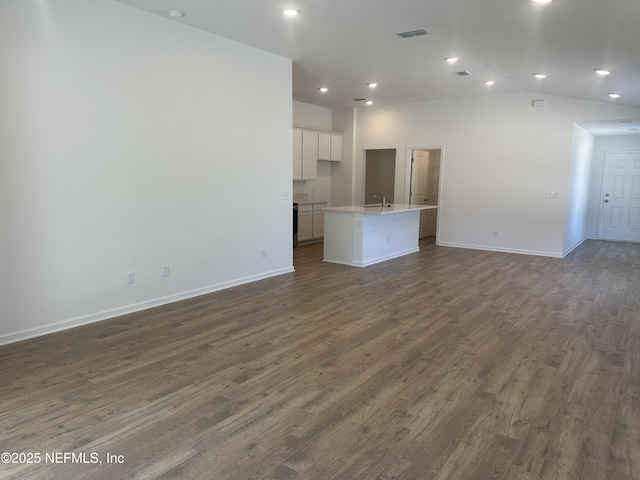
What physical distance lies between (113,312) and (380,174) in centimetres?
744

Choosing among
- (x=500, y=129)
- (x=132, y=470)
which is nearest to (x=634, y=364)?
(x=132, y=470)

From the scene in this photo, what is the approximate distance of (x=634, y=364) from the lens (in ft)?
10.6

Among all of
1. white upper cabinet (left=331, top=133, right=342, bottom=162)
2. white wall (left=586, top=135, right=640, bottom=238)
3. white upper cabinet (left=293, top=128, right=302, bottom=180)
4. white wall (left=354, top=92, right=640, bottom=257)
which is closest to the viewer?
white wall (left=354, top=92, right=640, bottom=257)

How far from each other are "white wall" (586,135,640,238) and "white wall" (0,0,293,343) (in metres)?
8.03

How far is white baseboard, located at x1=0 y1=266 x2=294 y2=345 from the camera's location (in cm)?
349

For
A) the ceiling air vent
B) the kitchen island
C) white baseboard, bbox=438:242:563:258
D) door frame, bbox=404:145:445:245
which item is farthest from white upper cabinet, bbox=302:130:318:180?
the ceiling air vent

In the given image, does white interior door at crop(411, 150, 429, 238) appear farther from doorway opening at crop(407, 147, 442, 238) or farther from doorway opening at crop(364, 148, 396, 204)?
doorway opening at crop(364, 148, 396, 204)

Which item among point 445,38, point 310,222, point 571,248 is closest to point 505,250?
point 571,248

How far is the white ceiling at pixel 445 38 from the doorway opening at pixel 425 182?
2505 mm

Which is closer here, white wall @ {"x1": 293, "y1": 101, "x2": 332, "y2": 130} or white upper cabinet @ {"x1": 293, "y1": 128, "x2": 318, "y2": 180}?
white upper cabinet @ {"x1": 293, "y1": 128, "x2": 318, "y2": 180}

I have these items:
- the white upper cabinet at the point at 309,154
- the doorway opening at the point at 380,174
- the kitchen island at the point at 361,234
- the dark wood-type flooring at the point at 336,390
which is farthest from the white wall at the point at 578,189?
the white upper cabinet at the point at 309,154

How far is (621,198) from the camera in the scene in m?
9.70

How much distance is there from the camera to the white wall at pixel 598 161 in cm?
946

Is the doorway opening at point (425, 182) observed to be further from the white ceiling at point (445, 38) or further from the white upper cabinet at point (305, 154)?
Result: the white ceiling at point (445, 38)
